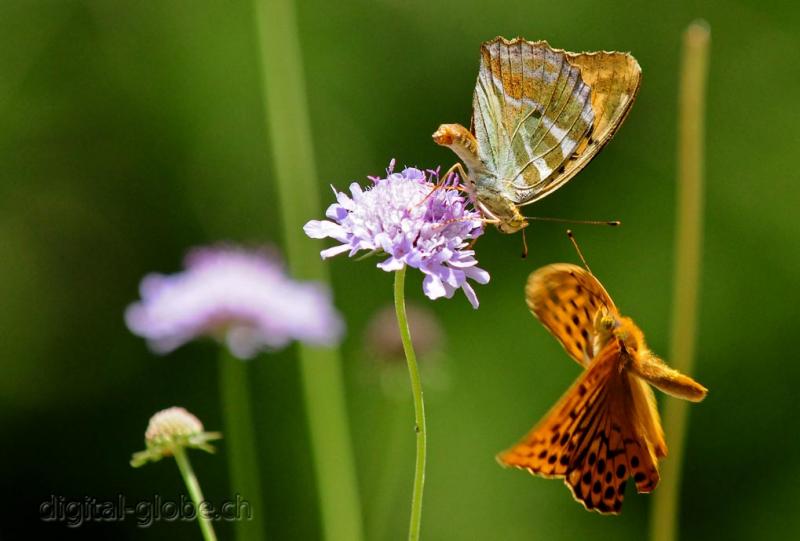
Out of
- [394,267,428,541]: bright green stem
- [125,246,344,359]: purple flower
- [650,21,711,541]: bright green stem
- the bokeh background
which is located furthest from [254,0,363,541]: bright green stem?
the bokeh background

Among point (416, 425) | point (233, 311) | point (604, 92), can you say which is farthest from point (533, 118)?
point (233, 311)

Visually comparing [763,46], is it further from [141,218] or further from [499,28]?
[141,218]

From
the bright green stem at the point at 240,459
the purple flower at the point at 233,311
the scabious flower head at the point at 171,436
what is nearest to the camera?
the scabious flower head at the point at 171,436

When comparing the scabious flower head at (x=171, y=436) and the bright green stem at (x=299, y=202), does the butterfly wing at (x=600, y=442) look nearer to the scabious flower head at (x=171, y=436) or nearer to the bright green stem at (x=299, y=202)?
the scabious flower head at (x=171, y=436)

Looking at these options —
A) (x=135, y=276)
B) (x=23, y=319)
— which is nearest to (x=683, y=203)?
(x=135, y=276)

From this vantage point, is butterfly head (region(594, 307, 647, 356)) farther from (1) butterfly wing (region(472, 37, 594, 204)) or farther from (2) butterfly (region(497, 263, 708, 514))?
(1) butterfly wing (region(472, 37, 594, 204))

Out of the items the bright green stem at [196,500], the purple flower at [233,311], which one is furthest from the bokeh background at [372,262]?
the bright green stem at [196,500]
